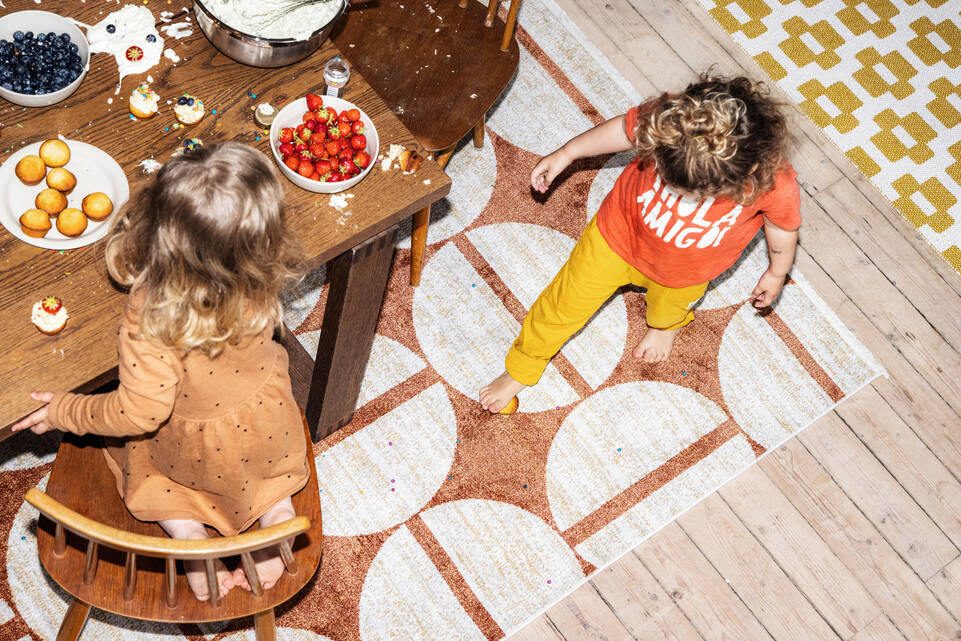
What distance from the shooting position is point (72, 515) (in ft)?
3.78

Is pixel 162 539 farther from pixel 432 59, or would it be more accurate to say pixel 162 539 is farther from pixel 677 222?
pixel 432 59

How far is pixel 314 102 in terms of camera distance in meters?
1.48

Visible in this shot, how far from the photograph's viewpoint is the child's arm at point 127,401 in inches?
48.3

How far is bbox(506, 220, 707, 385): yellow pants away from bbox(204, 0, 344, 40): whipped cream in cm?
66

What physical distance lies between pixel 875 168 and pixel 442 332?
1367mm

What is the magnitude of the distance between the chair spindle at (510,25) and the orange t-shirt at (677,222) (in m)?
0.41

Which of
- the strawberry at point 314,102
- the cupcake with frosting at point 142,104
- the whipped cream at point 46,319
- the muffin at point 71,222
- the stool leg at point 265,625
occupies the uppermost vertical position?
the cupcake with frosting at point 142,104

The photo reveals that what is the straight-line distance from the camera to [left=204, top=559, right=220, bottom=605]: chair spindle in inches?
49.8

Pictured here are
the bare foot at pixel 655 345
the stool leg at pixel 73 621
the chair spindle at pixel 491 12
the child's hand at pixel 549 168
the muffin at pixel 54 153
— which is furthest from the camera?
the bare foot at pixel 655 345

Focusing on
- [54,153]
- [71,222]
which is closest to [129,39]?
[54,153]

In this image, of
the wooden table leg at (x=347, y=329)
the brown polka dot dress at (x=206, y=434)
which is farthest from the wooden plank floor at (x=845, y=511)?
the brown polka dot dress at (x=206, y=434)

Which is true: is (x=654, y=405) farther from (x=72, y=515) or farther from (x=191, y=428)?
(x=72, y=515)

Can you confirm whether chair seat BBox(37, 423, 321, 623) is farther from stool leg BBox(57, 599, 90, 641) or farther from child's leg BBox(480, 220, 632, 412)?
child's leg BBox(480, 220, 632, 412)

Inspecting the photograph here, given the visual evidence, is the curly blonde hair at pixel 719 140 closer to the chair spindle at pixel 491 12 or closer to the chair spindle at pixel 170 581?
the chair spindle at pixel 491 12
